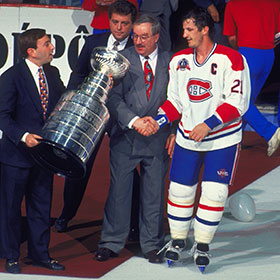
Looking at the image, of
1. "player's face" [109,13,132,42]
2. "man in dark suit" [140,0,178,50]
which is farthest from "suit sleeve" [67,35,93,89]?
"man in dark suit" [140,0,178,50]

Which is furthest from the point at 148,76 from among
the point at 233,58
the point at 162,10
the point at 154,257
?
the point at 162,10

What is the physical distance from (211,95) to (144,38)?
62 centimetres

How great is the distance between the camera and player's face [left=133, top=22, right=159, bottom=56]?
5695 mm

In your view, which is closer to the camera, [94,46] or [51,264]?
[51,264]

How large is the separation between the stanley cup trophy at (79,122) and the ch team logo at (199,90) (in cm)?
48

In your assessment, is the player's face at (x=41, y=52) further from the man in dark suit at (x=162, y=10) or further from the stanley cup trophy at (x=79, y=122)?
the man in dark suit at (x=162, y=10)

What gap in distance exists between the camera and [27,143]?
5.41 metres

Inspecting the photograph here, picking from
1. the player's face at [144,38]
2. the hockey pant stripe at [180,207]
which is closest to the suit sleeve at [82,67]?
the player's face at [144,38]

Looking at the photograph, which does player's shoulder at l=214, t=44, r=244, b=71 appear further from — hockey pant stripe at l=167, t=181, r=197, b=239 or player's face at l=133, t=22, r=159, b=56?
hockey pant stripe at l=167, t=181, r=197, b=239

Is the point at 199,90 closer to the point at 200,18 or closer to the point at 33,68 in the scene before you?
the point at 200,18

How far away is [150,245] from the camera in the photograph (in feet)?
19.6

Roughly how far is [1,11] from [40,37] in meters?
5.16

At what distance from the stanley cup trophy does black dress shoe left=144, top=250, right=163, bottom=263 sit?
0.83m

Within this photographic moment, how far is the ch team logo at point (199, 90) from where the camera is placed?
18.2ft
